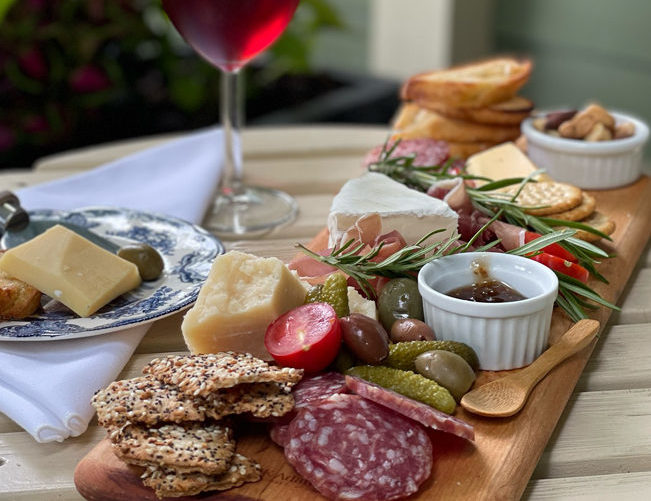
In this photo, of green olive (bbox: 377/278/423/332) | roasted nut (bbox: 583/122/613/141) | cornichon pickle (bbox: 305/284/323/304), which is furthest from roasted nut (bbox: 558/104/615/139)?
cornichon pickle (bbox: 305/284/323/304)

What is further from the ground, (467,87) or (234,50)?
(234,50)

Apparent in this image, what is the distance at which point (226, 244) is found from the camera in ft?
5.68

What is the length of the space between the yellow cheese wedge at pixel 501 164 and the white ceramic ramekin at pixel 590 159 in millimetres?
84

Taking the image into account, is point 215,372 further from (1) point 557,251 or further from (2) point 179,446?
(1) point 557,251

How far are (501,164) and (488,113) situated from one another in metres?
0.24

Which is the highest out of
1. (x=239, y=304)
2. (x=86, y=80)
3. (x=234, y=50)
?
(x=234, y=50)

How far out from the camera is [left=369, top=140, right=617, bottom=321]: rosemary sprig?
1372mm

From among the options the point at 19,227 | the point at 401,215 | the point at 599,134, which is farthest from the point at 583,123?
the point at 19,227

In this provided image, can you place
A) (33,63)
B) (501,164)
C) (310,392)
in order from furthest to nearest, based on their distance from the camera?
(33,63) < (501,164) < (310,392)

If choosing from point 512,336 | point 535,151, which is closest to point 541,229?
point 512,336

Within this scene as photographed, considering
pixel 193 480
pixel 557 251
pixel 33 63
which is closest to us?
pixel 193 480

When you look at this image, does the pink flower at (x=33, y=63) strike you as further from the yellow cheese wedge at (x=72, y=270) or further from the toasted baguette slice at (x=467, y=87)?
the yellow cheese wedge at (x=72, y=270)

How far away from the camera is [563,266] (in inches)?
54.9

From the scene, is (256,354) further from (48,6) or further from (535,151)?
(48,6)
